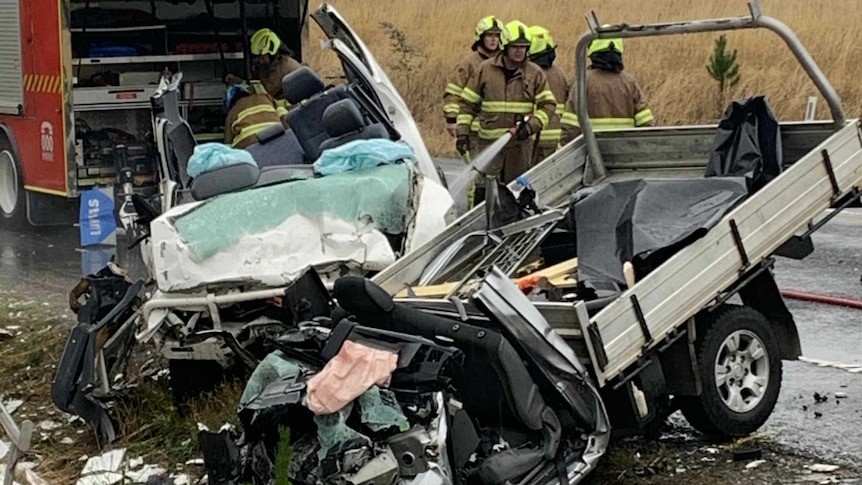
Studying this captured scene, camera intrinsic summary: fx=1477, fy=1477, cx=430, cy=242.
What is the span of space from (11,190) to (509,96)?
5773 millimetres

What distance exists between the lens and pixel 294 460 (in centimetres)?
517

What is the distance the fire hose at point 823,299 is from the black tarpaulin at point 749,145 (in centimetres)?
238

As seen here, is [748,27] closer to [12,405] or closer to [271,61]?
[12,405]

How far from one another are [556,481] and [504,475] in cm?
28

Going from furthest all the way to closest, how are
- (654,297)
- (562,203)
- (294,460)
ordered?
(562,203), (654,297), (294,460)

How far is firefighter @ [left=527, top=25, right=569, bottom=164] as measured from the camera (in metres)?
11.8

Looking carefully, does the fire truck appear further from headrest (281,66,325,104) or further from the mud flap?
the mud flap

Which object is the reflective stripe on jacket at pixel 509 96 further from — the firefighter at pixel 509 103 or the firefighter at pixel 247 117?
the firefighter at pixel 247 117

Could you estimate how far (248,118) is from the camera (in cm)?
1094

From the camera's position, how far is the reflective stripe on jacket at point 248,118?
10820 millimetres

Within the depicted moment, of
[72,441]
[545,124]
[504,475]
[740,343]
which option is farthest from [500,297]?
[545,124]

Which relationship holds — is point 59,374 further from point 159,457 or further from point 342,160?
point 342,160

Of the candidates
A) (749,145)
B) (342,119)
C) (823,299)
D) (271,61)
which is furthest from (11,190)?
(749,145)

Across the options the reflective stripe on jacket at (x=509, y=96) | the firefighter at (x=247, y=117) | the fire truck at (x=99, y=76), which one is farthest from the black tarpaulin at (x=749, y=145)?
the fire truck at (x=99, y=76)
